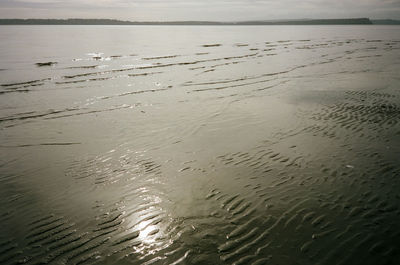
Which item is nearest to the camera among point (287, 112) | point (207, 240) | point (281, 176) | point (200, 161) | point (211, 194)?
point (207, 240)

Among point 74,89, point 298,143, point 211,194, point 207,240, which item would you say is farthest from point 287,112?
point 74,89

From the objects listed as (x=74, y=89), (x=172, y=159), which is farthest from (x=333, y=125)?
(x=74, y=89)

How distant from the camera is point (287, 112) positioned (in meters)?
14.2

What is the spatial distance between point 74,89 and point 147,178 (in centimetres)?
1521

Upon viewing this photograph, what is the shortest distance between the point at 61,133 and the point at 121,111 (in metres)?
3.79

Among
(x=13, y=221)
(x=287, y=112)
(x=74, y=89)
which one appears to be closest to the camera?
(x=13, y=221)

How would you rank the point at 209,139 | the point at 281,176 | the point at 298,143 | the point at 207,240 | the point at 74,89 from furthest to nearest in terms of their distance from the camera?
the point at 74,89
the point at 209,139
the point at 298,143
the point at 281,176
the point at 207,240

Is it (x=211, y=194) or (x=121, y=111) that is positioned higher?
(x=121, y=111)

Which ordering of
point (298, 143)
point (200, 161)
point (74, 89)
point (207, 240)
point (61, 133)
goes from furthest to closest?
point (74, 89), point (61, 133), point (298, 143), point (200, 161), point (207, 240)

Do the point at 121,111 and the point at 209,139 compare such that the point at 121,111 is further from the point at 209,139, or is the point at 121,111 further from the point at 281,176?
the point at 281,176

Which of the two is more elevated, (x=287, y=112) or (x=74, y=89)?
(x=74, y=89)

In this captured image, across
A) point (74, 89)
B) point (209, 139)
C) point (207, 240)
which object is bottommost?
point (207, 240)

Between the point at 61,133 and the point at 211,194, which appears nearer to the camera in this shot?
the point at 211,194

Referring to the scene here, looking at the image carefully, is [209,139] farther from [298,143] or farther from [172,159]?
[298,143]
